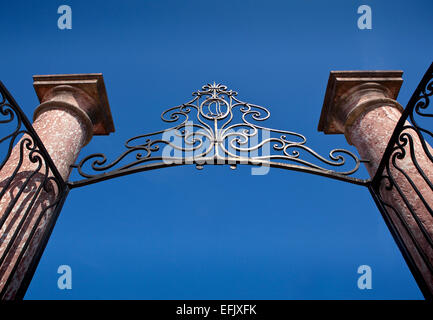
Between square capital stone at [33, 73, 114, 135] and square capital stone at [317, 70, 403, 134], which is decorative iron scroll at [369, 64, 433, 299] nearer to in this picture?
square capital stone at [317, 70, 403, 134]

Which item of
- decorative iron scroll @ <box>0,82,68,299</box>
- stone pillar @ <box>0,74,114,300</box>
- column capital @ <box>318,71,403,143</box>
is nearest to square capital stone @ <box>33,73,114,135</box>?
stone pillar @ <box>0,74,114,300</box>

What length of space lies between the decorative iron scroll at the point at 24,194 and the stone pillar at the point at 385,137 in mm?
2959

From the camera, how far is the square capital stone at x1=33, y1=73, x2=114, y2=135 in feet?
12.2

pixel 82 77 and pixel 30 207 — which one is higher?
pixel 82 77

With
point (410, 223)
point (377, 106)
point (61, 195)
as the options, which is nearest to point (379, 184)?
point (410, 223)

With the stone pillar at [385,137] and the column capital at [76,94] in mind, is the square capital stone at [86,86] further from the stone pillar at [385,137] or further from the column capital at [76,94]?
the stone pillar at [385,137]

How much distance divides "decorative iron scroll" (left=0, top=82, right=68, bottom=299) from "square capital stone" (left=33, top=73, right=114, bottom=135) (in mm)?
1109

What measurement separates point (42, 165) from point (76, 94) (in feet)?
4.12

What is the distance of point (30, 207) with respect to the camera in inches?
94.0

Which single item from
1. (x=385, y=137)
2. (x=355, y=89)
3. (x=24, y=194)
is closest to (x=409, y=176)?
(x=385, y=137)
